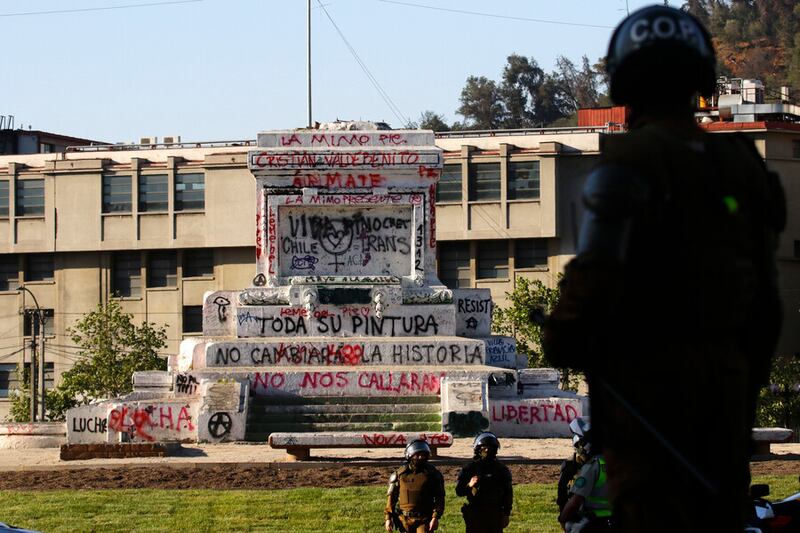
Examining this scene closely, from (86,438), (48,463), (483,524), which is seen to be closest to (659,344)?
(483,524)

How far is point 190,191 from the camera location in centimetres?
8169

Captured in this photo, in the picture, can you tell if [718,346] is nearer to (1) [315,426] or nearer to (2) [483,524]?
(2) [483,524]

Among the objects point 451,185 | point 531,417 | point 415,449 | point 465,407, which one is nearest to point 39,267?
point 451,185

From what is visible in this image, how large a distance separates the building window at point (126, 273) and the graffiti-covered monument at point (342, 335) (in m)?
49.2

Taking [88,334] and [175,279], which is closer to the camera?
[88,334]

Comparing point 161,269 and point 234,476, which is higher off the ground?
point 161,269

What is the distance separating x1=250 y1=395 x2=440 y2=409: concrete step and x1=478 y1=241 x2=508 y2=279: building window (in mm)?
50390

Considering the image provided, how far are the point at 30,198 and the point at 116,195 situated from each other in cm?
440

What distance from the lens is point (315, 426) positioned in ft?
96.6

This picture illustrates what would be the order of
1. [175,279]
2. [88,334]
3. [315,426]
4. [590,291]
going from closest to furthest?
[590,291]
[315,426]
[88,334]
[175,279]

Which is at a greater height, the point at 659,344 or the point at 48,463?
the point at 659,344

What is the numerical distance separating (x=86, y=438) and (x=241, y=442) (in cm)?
291

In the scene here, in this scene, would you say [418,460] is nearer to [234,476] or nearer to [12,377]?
[234,476]

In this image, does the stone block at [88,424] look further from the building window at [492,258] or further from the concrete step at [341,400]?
the building window at [492,258]
